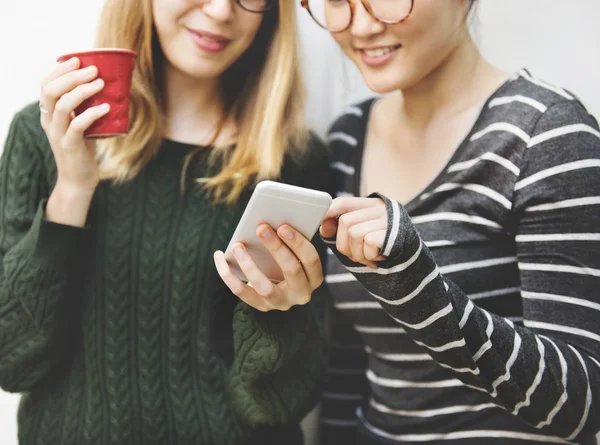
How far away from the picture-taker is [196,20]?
3.09 ft

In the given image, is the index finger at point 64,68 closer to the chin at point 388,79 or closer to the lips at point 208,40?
the lips at point 208,40

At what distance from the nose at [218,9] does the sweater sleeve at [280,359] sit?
9.7 inches

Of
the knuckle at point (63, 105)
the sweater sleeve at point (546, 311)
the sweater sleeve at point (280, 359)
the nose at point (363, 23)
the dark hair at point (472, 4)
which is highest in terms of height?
the dark hair at point (472, 4)

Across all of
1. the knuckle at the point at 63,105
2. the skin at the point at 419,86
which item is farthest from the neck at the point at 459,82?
the knuckle at the point at 63,105

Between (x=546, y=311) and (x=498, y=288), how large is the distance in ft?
0.32

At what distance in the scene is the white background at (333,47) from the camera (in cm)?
92

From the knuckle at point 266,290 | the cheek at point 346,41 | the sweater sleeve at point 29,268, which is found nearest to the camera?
the knuckle at point 266,290

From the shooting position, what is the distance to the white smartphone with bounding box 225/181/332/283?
2.18 ft

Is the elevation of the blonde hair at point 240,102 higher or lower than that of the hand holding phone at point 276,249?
higher

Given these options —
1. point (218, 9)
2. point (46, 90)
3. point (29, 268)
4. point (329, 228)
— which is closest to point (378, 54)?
point (218, 9)

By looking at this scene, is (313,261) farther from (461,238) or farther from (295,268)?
(461,238)

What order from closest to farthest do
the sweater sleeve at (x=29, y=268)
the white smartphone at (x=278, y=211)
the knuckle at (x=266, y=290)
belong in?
the white smartphone at (x=278, y=211), the knuckle at (x=266, y=290), the sweater sleeve at (x=29, y=268)

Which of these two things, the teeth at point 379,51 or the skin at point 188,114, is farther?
the teeth at point 379,51

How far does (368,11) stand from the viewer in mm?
921
